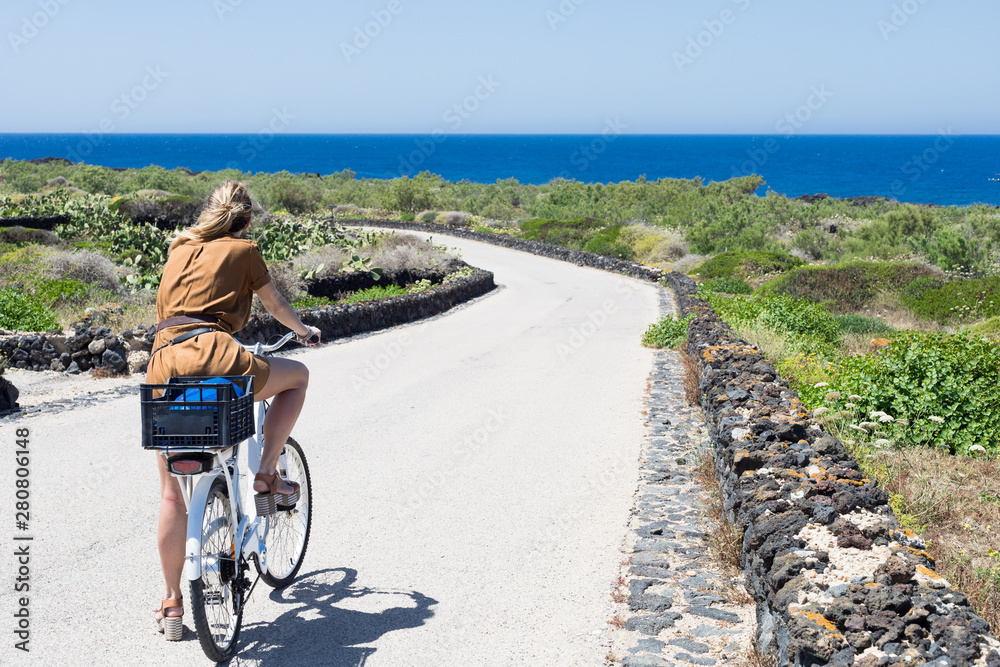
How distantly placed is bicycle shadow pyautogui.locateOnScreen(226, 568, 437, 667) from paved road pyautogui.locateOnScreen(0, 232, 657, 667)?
0.04ft

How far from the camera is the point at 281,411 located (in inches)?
167

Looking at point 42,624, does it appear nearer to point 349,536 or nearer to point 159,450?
point 159,450

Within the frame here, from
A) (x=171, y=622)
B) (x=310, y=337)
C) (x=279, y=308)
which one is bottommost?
(x=171, y=622)

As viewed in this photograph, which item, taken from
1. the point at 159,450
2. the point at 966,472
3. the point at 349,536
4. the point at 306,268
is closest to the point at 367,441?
the point at 349,536

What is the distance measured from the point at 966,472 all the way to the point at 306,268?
16.9 meters

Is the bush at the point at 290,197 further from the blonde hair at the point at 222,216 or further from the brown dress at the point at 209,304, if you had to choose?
the brown dress at the point at 209,304

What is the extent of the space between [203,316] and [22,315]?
36.0 ft

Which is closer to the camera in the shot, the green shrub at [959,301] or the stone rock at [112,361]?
the stone rock at [112,361]

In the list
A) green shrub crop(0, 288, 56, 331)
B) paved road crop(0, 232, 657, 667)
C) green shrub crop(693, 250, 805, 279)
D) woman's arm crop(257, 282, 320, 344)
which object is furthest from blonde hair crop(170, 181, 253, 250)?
green shrub crop(693, 250, 805, 279)

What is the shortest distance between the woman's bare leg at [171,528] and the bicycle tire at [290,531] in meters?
0.81

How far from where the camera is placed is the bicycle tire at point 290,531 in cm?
470

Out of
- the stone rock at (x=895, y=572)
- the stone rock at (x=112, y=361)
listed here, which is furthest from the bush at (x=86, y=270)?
the stone rock at (x=895, y=572)

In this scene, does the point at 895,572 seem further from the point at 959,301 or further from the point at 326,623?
the point at 959,301

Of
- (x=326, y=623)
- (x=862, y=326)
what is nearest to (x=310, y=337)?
(x=326, y=623)
